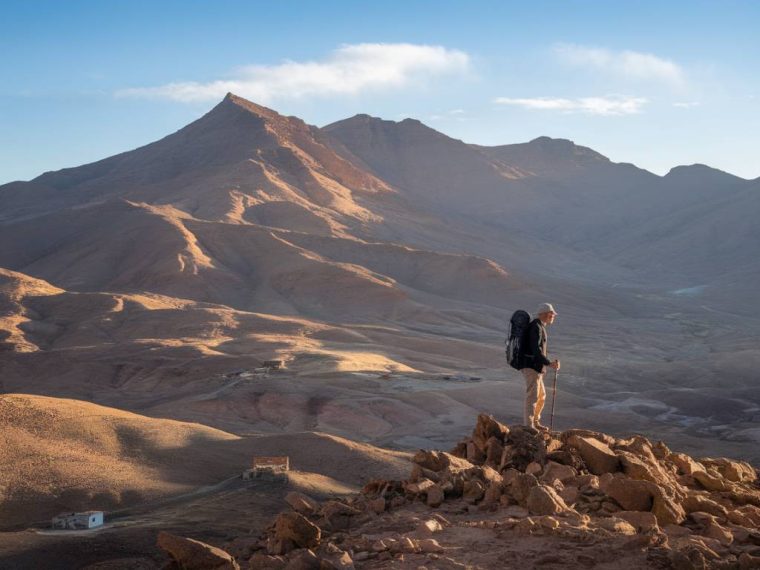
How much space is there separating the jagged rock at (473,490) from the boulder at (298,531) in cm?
136

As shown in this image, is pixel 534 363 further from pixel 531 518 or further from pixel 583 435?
pixel 531 518

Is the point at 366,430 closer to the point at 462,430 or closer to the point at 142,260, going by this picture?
the point at 462,430

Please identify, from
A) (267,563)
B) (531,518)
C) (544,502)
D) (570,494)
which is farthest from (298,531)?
(570,494)

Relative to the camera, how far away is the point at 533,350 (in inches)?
390

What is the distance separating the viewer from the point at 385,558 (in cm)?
649

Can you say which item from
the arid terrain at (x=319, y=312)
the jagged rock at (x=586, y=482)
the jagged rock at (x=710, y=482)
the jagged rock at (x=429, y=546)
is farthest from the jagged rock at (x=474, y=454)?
the jagged rock at (x=429, y=546)

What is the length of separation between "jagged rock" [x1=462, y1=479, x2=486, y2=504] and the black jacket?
203cm

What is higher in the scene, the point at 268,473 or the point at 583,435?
the point at 583,435

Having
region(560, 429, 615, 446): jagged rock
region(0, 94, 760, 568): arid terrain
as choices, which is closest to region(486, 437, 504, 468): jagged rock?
region(560, 429, 615, 446): jagged rock

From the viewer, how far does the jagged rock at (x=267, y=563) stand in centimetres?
679

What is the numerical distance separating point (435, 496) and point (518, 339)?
2423 mm

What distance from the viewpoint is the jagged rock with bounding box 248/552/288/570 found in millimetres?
6787

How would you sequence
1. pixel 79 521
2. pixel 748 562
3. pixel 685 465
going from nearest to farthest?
pixel 748 562 < pixel 685 465 < pixel 79 521

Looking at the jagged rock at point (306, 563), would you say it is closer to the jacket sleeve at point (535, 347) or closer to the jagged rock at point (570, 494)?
the jagged rock at point (570, 494)
